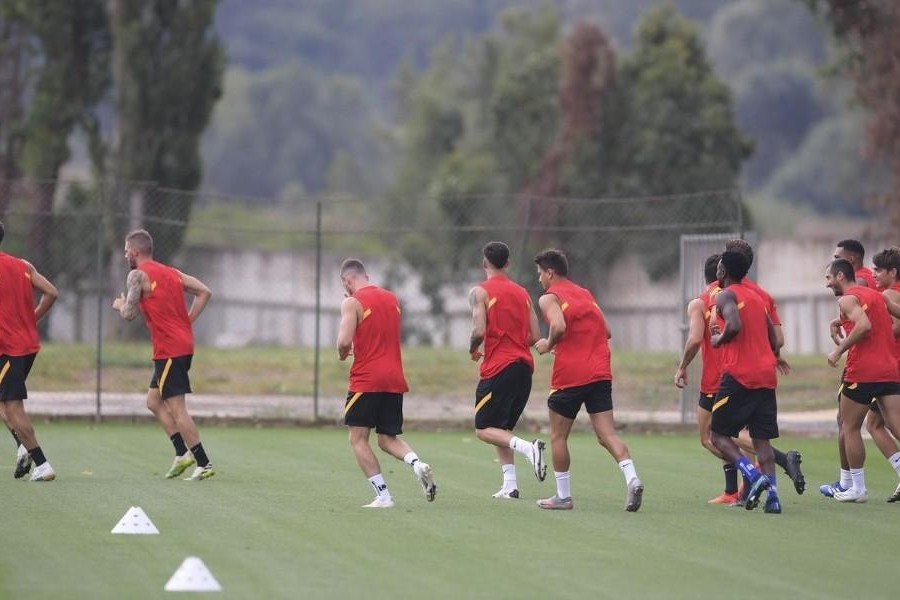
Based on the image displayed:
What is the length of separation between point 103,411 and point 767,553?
43.7ft

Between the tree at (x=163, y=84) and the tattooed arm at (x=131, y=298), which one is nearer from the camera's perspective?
the tattooed arm at (x=131, y=298)

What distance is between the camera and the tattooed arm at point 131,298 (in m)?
14.5

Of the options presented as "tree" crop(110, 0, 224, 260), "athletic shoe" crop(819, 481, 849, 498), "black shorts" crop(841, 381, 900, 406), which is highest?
"tree" crop(110, 0, 224, 260)

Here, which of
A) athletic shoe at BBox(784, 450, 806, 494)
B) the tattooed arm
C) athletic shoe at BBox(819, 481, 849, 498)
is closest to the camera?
athletic shoe at BBox(784, 450, 806, 494)

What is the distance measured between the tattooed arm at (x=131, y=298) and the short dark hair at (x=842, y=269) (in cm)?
568

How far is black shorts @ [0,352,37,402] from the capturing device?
1455 cm

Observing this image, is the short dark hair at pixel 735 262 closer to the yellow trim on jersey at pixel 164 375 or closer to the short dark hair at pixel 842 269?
the short dark hair at pixel 842 269

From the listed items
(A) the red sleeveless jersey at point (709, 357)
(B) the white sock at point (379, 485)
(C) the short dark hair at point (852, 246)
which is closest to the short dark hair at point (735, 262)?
Answer: (A) the red sleeveless jersey at point (709, 357)

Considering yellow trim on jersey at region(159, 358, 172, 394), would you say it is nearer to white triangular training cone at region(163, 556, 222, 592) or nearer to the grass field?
the grass field

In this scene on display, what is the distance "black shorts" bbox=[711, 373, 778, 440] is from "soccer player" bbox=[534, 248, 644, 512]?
2.56ft

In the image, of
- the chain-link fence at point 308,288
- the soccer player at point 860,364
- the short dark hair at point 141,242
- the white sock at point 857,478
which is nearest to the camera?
the soccer player at point 860,364

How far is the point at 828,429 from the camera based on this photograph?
828 inches

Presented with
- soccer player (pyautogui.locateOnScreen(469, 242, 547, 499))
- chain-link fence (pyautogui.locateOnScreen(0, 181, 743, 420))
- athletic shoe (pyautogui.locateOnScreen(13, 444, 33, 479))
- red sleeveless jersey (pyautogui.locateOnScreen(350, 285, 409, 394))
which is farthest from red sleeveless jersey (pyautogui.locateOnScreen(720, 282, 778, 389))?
chain-link fence (pyautogui.locateOnScreen(0, 181, 743, 420))

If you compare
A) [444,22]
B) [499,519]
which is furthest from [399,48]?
[499,519]
